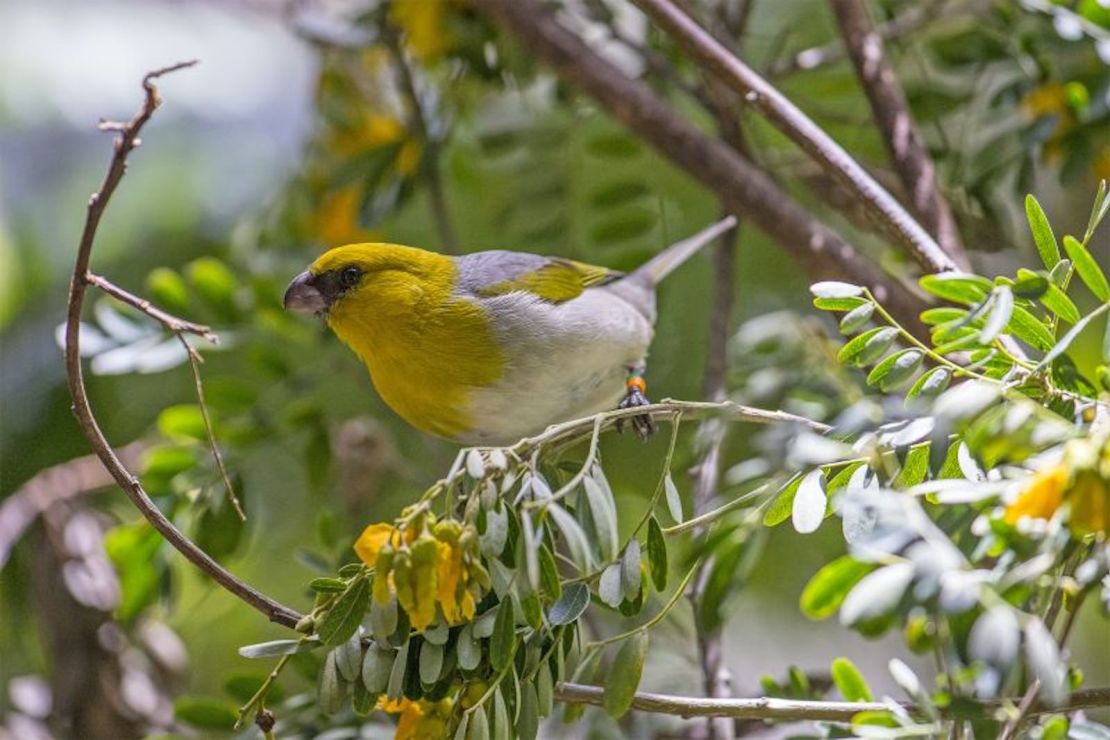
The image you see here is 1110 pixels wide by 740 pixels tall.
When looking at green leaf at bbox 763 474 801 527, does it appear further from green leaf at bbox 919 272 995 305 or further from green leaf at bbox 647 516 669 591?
green leaf at bbox 919 272 995 305

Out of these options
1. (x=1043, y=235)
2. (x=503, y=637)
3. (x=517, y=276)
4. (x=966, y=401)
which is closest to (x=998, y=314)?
(x=966, y=401)

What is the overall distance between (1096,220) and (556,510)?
1.95ft

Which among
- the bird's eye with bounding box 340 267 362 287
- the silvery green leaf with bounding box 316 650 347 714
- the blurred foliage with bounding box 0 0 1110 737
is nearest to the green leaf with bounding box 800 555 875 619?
the blurred foliage with bounding box 0 0 1110 737

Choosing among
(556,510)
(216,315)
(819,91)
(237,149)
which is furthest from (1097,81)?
(237,149)

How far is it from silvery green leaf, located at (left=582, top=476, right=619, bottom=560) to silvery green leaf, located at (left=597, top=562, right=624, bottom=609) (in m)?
0.06

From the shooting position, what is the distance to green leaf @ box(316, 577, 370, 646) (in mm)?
1258

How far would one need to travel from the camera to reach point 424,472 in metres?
2.69

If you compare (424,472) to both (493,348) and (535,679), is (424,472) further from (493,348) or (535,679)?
(535,679)

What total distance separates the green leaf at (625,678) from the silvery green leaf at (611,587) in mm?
59

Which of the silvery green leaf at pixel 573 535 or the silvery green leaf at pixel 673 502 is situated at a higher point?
the silvery green leaf at pixel 573 535

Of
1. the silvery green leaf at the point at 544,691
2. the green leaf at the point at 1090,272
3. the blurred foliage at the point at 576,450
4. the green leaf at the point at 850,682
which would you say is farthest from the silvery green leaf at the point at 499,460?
the green leaf at the point at 1090,272

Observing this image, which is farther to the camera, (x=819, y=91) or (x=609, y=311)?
(x=819, y=91)

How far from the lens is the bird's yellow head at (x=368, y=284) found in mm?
2131

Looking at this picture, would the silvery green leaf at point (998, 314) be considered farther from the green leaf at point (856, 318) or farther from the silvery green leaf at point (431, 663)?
the silvery green leaf at point (431, 663)
